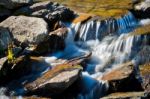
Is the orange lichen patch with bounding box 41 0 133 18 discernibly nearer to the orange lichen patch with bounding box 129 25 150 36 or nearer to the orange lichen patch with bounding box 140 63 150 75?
the orange lichen patch with bounding box 129 25 150 36

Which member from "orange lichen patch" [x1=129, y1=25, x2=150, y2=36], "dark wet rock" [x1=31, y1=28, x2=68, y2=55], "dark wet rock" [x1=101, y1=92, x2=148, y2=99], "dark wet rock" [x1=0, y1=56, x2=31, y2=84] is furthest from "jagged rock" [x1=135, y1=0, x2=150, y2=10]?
"dark wet rock" [x1=101, y1=92, x2=148, y2=99]

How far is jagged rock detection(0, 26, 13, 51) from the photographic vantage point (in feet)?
71.9

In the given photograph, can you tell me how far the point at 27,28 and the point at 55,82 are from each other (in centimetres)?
539

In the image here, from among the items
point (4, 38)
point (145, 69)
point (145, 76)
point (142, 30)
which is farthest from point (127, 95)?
point (4, 38)

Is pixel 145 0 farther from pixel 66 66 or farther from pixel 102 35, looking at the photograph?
pixel 66 66

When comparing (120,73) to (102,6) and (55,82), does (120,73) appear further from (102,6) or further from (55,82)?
(102,6)

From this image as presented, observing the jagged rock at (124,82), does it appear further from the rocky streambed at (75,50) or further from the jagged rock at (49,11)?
the jagged rock at (49,11)

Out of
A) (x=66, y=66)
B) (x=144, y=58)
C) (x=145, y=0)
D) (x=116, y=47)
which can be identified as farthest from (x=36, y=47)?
(x=145, y=0)

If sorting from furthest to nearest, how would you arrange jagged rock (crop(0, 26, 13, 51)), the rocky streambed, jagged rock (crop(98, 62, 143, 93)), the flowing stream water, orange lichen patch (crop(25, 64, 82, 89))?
1. jagged rock (crop(0, 26, 13, 51))
2. the flowing stream water
3. orange lichen patch (crop(25, 64, 82, 89))
4. the rocky streambed
5. jagged rock (crop(98, 62, 143, 93))

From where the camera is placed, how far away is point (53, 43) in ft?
77.9

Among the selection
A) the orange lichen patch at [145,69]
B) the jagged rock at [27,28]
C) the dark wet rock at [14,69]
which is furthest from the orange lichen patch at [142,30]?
the dark wet rock at [14,69]

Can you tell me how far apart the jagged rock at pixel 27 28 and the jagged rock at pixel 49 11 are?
153 cm

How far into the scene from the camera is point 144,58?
21203 mm

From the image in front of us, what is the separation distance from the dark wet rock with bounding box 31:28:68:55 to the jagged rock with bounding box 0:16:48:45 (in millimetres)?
411
